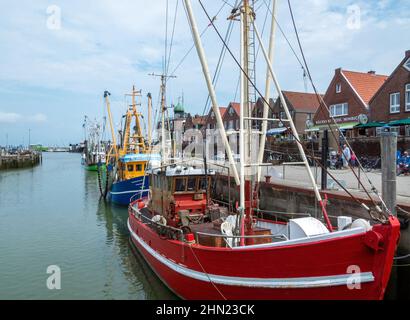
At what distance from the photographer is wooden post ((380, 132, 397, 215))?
8500mm

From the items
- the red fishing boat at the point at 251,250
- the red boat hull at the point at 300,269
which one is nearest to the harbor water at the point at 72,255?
the red fishing boat at the point at 251,250

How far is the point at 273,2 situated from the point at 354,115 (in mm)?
27323

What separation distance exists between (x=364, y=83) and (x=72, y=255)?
3193 cm

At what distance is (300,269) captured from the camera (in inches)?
251

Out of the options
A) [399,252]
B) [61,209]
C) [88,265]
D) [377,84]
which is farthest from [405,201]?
[377,84]

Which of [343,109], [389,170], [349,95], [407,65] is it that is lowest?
[389,170]

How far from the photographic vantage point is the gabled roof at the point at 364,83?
1309 inches

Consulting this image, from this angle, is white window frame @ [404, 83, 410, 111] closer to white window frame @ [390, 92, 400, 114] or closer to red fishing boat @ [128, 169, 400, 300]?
white window frame @ [390, 92, 400, 114]

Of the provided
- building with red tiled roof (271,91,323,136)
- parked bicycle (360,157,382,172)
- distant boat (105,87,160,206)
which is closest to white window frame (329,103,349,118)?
building with red tiled roof (271,91,323,136)

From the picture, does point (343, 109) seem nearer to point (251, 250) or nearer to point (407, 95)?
point (407, 95)

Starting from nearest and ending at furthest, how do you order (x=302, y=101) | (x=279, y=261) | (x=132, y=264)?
(x=279, y=261) → (x=132, y=264) → (x=302, y=101)

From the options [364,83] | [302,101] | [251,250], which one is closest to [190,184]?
[251,250]

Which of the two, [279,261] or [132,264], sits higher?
[279,261]

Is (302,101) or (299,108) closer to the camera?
(299,108)
